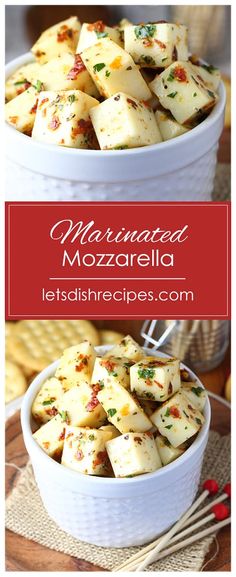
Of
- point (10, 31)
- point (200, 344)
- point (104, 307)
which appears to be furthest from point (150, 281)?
point (10, 31)

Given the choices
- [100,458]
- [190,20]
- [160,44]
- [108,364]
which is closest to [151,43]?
[160,44]

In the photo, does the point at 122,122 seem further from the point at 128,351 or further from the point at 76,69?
the point at 128,351

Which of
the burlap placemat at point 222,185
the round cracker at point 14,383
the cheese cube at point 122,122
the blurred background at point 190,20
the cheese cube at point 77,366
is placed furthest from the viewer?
the blurred background at point 190,20

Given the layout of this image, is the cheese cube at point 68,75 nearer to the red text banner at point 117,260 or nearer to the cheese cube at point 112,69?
the cheese cube at point 112,69

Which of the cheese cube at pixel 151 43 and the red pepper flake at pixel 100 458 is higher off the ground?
the cheese cube at pixel 151 43

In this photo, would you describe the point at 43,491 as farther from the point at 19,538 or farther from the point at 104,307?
the point at 104,307

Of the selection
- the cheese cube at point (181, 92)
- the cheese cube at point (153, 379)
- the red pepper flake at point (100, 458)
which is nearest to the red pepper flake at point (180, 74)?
the cheese cube at point (181, 92)

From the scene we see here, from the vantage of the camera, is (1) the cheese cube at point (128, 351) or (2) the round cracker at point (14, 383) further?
(2) the round cracker at point (14, 383)

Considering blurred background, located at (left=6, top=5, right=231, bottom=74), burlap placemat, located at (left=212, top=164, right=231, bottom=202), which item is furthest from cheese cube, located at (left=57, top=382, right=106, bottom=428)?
blurred background, located at (left=6, top=5, right=231, bottom=74)
